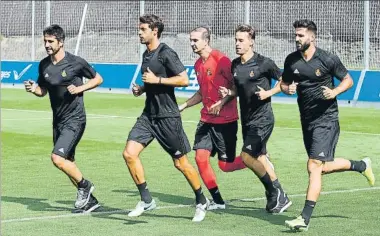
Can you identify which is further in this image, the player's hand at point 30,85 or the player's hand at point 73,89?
the player's hand at point 30,85

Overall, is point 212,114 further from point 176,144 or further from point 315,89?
point 315,89

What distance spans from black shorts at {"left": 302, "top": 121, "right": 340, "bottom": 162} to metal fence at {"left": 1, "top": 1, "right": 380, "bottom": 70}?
17.9 m

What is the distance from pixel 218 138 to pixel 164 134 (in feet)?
2.92

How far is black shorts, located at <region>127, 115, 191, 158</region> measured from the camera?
39.2 ft

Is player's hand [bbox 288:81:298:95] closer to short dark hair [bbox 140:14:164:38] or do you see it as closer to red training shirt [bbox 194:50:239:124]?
red training shirt [bbox 194:50:239:124]

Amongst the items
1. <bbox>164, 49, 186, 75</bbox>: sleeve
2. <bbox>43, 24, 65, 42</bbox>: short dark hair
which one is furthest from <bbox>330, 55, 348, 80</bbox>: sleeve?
<bbox>43, 24, 65, 42</bbox>: short dark hair

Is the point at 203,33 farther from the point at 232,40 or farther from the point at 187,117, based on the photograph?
the point at 232,40

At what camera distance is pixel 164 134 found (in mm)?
11977

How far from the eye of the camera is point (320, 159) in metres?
11.2

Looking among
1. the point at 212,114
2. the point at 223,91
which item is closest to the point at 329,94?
the point at 223,91

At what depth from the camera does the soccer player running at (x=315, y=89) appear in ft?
36.6

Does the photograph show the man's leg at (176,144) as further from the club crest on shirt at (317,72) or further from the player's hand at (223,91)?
the club crest on shirt at (317,72)

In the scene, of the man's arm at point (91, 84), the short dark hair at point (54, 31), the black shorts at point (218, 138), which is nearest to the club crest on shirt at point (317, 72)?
the black shorts at point (218, 138)

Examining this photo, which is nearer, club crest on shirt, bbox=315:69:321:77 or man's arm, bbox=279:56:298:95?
club crest on shirt, bbox=315:69:321:77
